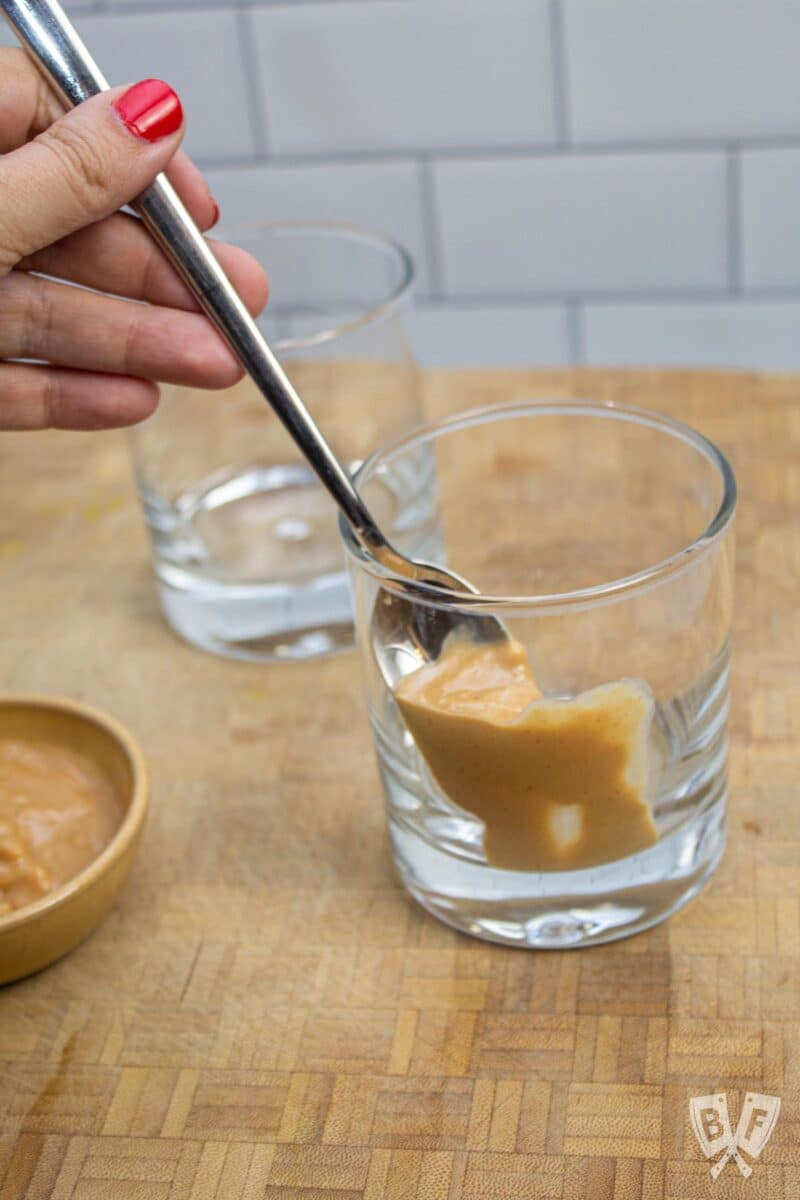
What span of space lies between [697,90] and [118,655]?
2.40 ft

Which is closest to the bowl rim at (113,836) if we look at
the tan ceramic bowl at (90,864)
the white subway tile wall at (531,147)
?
the tan ceramic bowl at (90,864)

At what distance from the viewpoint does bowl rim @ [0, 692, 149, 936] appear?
0.50 metres

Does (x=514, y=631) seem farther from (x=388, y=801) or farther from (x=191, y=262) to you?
(x=191, y=262)

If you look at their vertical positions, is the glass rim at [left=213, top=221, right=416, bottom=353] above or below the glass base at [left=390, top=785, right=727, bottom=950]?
above

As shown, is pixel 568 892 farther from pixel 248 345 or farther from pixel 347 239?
pixel 347 239

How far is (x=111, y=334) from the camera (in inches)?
23.5

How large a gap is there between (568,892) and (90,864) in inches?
7.1

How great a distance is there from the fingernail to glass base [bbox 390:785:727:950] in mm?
271

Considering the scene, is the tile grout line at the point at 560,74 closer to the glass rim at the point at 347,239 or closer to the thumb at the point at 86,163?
the glass rim at the point at 347,239

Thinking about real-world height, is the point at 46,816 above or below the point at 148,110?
below

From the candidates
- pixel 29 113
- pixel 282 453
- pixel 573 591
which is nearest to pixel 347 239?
pixel 282 453

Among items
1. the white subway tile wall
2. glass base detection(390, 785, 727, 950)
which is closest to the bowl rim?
glass base detection(390, 785, 727, 950)

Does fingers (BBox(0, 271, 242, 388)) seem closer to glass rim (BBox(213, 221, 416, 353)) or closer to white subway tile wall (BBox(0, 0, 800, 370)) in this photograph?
glass rim (BBox(213, 221, 416, 353))

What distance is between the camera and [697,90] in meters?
1.15
